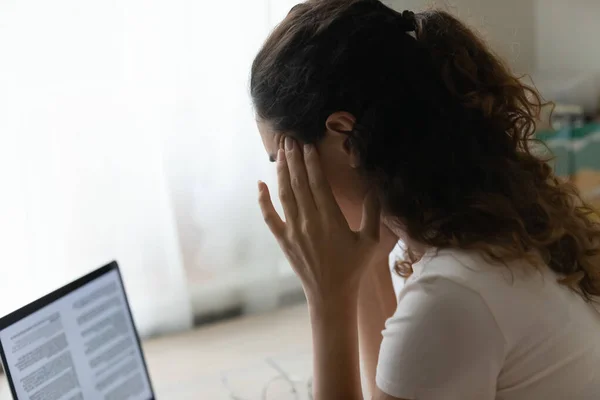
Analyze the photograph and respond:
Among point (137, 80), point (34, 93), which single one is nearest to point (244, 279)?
point (137, 80)

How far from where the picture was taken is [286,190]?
0.90 m

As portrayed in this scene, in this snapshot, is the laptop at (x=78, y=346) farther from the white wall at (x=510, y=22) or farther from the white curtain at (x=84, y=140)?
the white wall at (x=510, y=22)

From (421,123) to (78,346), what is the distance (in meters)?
0.57

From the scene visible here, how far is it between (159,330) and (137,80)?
0.55 m

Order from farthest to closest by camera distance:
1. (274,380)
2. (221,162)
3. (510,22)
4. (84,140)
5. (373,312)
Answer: (510,22) → (221,162) → (84,140) → (274,380) → (373,312)

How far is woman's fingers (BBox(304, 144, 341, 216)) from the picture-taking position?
2.80ft

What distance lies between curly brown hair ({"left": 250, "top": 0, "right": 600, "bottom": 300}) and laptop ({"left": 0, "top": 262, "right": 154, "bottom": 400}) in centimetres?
41

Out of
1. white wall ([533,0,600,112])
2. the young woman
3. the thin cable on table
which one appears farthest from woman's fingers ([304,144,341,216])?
white wall ([533,0,600,112])

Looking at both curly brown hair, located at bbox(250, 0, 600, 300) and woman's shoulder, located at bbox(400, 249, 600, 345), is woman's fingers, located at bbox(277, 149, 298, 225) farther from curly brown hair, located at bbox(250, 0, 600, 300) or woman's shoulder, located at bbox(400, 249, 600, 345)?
woman's shoulder, located at bbox(400, 249, 600, 345)

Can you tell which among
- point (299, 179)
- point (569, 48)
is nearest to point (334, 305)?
point (299, 179)

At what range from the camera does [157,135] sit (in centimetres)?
149

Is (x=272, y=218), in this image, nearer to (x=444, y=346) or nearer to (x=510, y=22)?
(x=444, y=346)

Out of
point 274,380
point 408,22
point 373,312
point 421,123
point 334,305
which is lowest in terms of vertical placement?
point 274,380

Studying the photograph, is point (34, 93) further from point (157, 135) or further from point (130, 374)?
point (130, 374)
